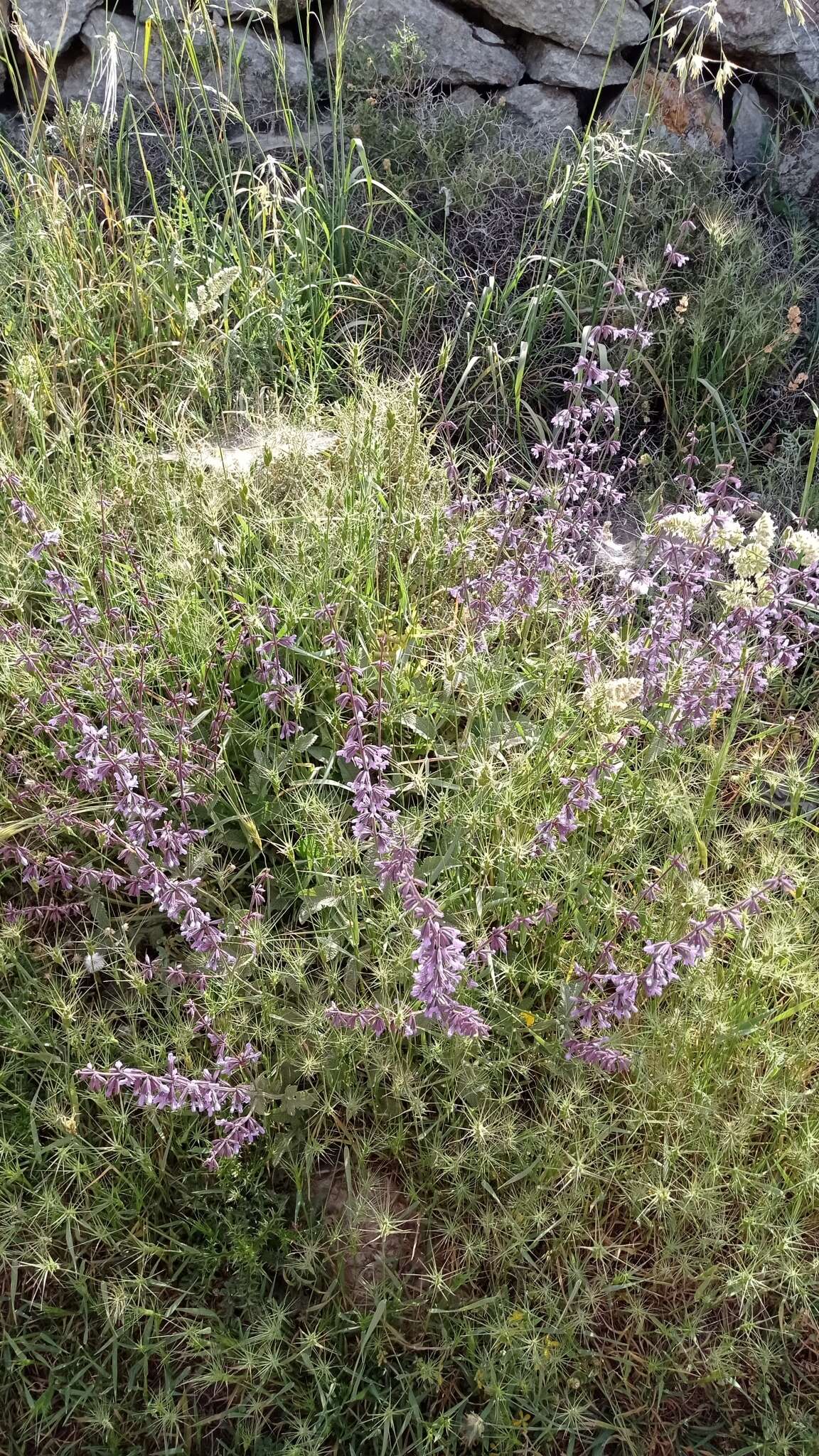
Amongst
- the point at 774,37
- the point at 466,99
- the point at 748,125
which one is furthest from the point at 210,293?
the point at 774,37

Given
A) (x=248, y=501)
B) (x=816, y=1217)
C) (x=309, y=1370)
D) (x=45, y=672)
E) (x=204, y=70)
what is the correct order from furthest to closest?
(x=204, y=70)
(x=248, y=501)
(x=45, y=672)
(x=816, y=1217)
(x=309, y=1370)

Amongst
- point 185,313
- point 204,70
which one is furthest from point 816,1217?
point 204,70

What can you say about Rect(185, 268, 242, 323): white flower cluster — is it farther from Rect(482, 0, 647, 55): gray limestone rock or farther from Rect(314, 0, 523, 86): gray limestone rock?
Rect(482, 0, 647, 55): gray limestone rock

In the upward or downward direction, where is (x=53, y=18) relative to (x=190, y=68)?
upward

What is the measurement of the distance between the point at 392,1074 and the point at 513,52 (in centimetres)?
481

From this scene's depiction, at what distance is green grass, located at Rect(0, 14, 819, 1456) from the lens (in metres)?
2.13

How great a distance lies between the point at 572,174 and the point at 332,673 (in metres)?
2.29

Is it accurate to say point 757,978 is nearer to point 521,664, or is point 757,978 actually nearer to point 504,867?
point 504,867

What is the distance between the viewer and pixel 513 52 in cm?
511

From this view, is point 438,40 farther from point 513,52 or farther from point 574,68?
point 574,68

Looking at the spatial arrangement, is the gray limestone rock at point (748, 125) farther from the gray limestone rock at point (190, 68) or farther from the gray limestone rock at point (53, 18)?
the gray limestone rock at point (53, 18)

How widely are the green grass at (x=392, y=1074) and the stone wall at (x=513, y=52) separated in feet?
7.92

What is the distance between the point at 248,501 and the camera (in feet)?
9.50

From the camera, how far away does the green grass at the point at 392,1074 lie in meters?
2.13
